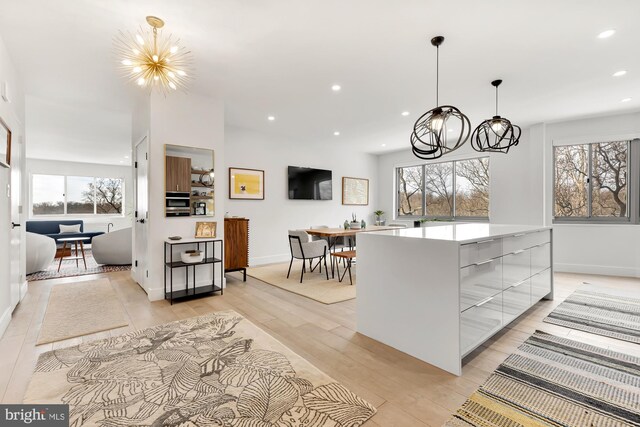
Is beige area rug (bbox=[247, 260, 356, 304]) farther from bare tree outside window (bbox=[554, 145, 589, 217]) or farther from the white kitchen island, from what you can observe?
bare tree outside window (bbox=[554, 145, 589, 217])

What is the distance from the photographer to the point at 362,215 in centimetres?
820

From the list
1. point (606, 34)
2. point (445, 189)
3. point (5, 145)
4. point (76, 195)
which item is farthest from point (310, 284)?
point (76, 195)

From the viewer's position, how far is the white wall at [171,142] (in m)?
3.71

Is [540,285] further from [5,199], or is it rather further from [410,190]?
[5,199]

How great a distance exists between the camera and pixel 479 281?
225 cm

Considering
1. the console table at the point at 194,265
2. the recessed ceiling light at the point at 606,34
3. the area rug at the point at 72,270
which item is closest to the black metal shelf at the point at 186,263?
the console table at the point at 194,265

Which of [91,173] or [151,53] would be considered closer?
[151,53]

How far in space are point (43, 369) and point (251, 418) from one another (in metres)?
1.66

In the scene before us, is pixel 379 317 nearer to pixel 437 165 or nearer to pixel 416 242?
pixel 416 242

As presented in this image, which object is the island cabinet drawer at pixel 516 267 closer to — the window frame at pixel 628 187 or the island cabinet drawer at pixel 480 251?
the island cabinet drawer at pixel 480 251

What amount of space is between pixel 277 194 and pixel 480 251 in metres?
4.70

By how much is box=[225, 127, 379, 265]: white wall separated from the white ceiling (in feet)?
3.82

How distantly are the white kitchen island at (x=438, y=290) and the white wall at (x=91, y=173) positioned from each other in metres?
8.62

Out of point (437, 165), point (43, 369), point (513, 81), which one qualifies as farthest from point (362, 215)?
point (43, 369)
